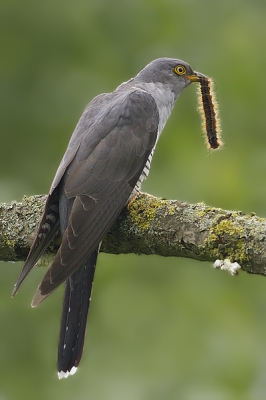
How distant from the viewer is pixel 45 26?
5148 millimetres

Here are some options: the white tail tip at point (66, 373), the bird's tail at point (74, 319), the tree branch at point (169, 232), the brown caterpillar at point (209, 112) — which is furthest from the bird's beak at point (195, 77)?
the white tail tip at point (66, 373)

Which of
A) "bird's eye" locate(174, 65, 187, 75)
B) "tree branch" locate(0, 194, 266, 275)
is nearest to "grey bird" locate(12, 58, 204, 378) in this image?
"tree branch" locate(0, 194, 266, 275)

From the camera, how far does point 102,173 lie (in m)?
3.82

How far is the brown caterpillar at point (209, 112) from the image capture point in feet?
15.0

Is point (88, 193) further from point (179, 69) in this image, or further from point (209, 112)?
point (179, 69)

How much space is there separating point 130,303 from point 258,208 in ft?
3.24

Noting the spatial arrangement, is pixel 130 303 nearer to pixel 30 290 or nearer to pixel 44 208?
pixel 30 290

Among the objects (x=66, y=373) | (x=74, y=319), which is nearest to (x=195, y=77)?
(x=74, y=319)

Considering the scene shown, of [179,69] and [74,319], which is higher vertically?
[179,69]

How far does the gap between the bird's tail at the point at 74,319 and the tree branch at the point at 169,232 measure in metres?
0.20

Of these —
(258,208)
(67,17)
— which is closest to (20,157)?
(67,17)

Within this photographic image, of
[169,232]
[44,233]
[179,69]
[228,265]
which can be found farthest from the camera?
[179,69]

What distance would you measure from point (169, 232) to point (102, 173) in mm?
699

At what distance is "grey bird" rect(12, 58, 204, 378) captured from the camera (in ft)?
11.4
